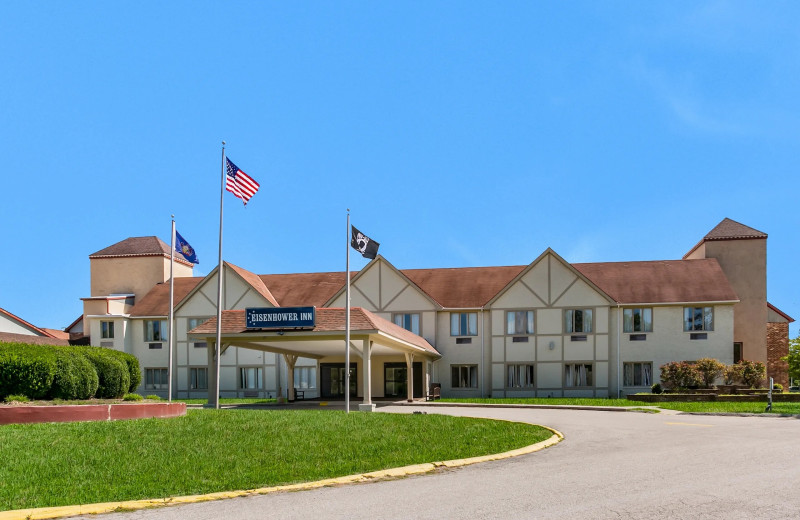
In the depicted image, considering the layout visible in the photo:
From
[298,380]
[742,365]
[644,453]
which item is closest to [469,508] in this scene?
[644,453]

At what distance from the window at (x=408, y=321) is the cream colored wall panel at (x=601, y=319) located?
32.9ft

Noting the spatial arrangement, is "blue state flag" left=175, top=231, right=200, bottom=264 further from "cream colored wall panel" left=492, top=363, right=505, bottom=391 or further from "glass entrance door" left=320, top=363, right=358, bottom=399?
"cream colored wall panel" left=492, top=363, right=505, bottom=391

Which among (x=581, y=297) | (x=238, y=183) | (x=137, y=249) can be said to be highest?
(x=238, y=183)

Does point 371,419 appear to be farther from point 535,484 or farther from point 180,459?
point 535,484

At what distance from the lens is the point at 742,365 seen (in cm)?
4012

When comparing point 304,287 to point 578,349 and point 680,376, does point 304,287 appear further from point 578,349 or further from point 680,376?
point 680,376

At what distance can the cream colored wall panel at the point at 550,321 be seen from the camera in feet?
145

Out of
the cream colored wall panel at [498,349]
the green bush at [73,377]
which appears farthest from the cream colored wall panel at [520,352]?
the green bush at [73,377]

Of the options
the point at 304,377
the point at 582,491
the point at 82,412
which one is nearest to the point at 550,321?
the point at 304,377

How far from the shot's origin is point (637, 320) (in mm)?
44344

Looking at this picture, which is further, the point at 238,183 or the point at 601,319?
the point at 601,319

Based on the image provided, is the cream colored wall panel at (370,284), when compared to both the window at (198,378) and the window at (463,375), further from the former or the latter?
the window at (198,378)

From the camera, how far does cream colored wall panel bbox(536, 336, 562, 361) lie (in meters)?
44.3

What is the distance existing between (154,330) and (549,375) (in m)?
24.0
